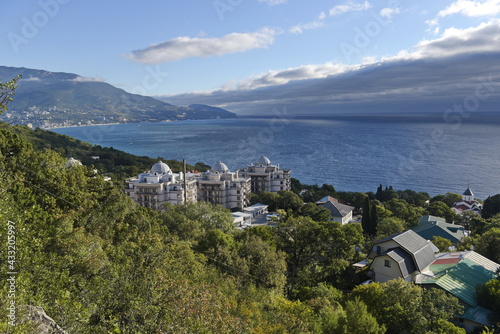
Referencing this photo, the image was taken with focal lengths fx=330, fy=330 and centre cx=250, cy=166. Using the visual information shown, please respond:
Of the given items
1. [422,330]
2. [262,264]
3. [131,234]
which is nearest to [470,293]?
[422,330]

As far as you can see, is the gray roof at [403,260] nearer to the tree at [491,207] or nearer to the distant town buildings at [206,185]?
the distant town buildings at [206,185]

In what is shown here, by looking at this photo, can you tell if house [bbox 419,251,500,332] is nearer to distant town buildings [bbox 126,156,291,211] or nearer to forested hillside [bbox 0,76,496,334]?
forested hillside [bbox 0,76,496,334]

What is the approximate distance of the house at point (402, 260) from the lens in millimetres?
22797

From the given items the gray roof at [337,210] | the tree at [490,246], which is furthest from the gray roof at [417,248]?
the gray roof at [337,210]

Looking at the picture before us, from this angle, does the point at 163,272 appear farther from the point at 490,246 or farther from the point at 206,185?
the point at 206,185

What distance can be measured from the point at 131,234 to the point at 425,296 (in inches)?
612

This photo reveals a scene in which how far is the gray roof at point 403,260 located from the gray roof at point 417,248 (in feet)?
1.08

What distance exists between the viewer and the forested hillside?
326 inches

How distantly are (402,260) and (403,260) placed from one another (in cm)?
12

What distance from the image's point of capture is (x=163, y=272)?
1095cm

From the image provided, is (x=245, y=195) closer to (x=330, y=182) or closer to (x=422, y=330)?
(x=330, y=182)

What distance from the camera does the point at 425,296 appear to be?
17.0 metres

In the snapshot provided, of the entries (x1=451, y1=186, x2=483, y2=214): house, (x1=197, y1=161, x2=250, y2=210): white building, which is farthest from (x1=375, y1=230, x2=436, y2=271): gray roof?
(x1=451, y1=186, x2=483, y2=214): house

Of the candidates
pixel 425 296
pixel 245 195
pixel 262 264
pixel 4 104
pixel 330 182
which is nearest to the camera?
pixel 4 104
